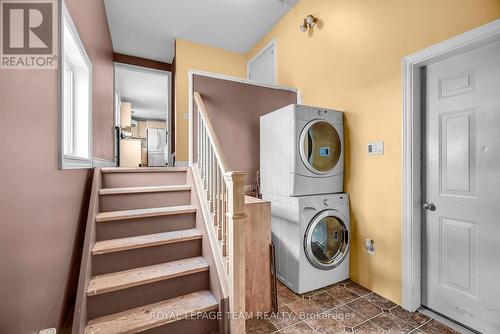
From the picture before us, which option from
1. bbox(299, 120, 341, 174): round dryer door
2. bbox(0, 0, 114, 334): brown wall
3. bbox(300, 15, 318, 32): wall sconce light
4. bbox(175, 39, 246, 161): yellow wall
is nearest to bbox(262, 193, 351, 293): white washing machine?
bbox(299, 120, 341, 174): round dryer door

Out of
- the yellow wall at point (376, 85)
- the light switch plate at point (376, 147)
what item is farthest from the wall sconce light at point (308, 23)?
the light switch plate at point (376, 147)

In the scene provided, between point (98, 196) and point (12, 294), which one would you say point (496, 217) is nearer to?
point (12, 294)

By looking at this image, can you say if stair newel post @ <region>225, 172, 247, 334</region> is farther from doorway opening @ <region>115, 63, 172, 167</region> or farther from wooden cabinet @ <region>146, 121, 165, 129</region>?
wooden cabinet @ <region>146, 121, 165, 129</region>

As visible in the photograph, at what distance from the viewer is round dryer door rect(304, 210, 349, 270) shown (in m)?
Result: 2.21

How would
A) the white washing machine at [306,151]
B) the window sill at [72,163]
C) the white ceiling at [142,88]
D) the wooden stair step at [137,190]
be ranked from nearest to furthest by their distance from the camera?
the window sill at [72,163], the wooden stair step at [137,190], the white washing machine at [306,151], the white ceiling at [142,88]

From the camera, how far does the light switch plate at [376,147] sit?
2.12m

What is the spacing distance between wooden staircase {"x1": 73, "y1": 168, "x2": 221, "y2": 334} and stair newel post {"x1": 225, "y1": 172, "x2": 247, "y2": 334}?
169 millimetres

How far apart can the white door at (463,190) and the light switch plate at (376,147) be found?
0.32 meters

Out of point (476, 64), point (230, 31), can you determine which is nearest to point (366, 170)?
point (476, 64)

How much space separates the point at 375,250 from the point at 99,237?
94.3 inches

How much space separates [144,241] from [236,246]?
816 millimetres

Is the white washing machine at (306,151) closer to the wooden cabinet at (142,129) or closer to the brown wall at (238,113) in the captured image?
the brown wall at (238,113)

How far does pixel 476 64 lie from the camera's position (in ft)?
5.37

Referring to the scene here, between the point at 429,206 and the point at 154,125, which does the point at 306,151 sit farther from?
the point at 154,125
